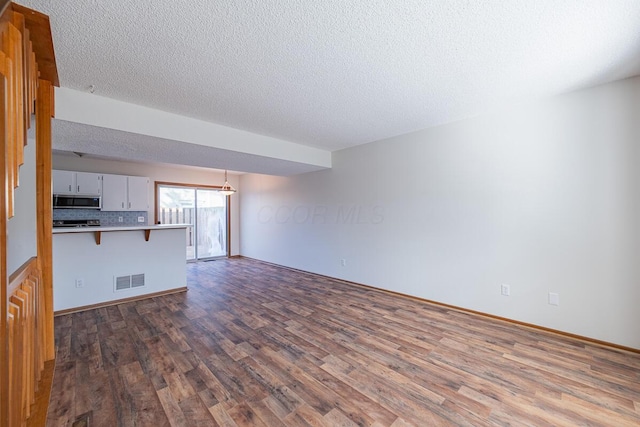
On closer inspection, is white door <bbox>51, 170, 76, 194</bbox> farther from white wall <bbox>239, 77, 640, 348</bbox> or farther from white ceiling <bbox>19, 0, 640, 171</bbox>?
white wall <bbox>239, 77, 640, 348</bbox>

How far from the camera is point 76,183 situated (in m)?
4.91

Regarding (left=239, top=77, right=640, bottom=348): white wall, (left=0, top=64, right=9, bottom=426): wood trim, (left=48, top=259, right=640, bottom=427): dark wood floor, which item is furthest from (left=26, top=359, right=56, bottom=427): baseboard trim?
(left=239, top=77, right=640, bottom=348): white wall

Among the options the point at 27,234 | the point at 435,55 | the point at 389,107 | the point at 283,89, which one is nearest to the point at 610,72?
the point at 435,55

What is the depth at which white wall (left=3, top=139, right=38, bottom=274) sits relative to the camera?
3100 mm

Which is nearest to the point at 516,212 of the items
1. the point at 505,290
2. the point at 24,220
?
the point at 505,290

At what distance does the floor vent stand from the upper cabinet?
2.45 meters

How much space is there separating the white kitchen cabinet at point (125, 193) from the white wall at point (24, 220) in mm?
2096

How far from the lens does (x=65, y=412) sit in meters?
1.64

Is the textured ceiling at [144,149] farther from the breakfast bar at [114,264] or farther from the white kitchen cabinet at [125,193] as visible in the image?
the white kitchen cabinet at [125,193]

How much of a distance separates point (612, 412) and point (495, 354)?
0.73 meters

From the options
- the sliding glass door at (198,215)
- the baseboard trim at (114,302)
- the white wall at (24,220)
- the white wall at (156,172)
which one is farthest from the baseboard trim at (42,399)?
the sliding glass door at (198,215)

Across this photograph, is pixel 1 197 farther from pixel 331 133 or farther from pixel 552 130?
pixel 552 130

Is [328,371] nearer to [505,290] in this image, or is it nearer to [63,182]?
[505,290]

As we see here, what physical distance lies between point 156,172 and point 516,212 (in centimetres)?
718
